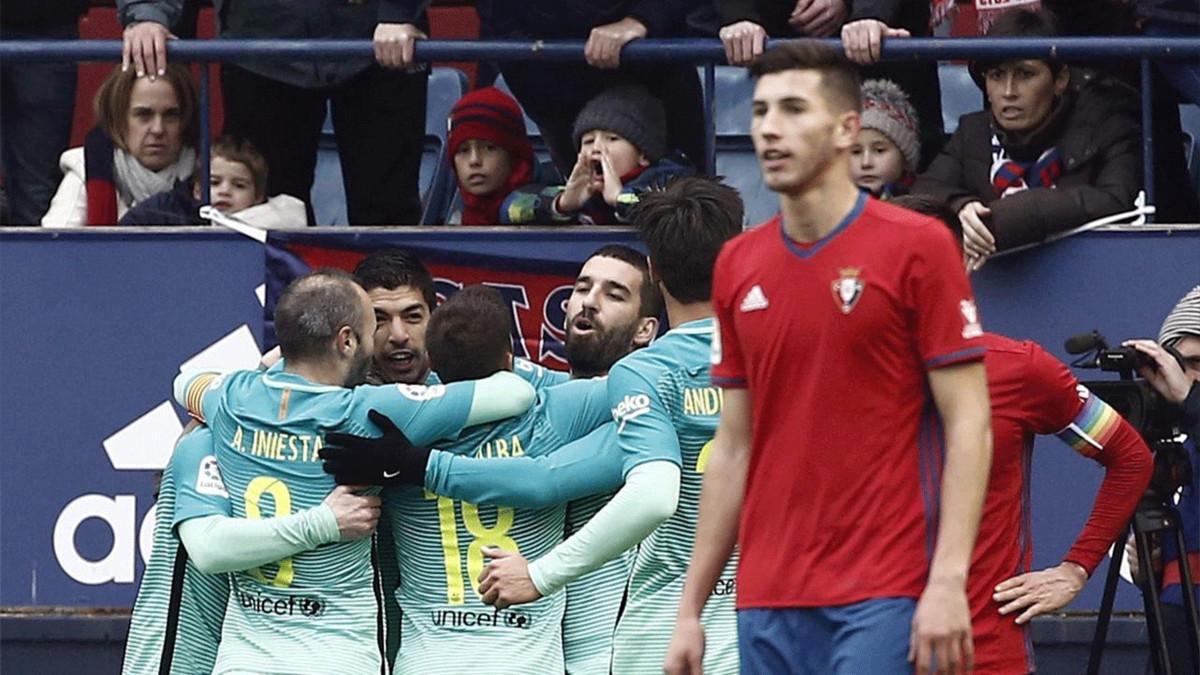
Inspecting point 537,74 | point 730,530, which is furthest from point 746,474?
point 537,74

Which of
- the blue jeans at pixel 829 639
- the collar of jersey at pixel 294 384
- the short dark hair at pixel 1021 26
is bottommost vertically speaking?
the blue jeans at pixel 829 639

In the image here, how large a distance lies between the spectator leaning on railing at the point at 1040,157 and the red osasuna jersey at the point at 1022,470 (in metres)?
1.89

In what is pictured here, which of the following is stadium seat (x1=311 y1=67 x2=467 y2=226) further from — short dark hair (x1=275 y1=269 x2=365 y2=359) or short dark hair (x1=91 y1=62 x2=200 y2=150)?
short dark hair (x1=275 y1=269 x2=365 y2=359)

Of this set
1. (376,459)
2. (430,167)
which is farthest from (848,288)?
(430,167)

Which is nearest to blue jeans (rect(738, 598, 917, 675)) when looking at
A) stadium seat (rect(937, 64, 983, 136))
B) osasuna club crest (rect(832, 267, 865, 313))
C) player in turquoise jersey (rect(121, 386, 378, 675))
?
osasuna club crest (rect(832, 267, 865, 313))

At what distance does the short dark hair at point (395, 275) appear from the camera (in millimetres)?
7082

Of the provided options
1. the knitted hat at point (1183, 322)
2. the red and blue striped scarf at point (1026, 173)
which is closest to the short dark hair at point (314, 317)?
the knitted hat at point (1183, 322)

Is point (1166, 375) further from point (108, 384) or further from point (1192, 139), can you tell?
point (108, 384)

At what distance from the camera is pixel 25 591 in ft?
28.2

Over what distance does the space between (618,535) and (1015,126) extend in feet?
9.73

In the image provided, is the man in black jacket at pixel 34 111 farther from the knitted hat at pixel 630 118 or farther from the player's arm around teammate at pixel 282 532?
the player's arm around teammate at pixel 282 532

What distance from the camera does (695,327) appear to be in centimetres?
612

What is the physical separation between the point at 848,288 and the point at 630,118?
11.5 feet

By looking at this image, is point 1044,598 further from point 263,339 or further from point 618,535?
point 263,339
